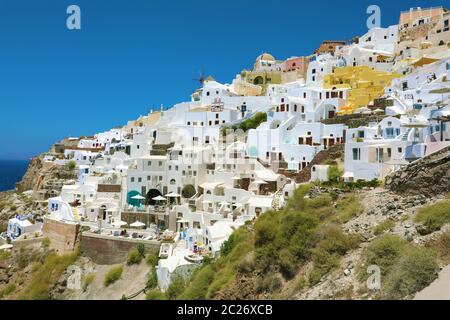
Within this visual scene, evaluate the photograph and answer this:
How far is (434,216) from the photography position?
12.0 m

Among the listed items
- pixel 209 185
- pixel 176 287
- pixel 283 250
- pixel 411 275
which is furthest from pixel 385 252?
pixel 209 185

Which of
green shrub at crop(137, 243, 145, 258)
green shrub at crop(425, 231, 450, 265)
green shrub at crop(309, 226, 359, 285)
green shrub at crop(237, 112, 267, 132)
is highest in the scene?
green shrub at crop(237, 112, 267, 132)

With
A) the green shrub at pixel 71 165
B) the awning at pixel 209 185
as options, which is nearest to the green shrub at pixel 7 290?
the awning at pixel 209 185

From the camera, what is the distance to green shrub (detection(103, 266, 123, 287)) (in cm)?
2278

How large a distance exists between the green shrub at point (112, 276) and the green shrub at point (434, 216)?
16.0 metres

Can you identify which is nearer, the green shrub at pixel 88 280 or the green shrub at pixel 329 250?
the green shrub at pixel 329 250

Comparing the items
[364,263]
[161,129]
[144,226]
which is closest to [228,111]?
[161,129]

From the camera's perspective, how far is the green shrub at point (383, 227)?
42.7 ft

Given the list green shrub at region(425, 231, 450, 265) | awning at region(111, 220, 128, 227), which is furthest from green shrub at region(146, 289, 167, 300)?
green shrub at region(425, 231, 450, 265)

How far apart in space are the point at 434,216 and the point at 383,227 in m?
1.59

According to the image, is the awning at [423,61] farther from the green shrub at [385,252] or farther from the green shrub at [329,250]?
the green shrub at [385,252]

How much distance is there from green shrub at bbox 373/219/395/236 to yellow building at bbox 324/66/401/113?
18086mm

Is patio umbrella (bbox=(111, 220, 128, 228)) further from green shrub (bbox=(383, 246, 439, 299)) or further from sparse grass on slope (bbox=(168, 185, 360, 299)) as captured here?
green shrub (bbox=(383, 246, 439, 299))
